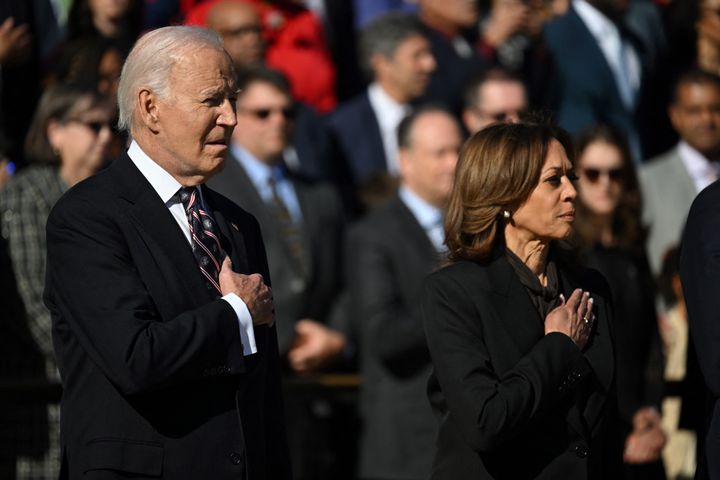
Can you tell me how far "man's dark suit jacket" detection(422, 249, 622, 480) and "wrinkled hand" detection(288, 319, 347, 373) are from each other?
3.20 m

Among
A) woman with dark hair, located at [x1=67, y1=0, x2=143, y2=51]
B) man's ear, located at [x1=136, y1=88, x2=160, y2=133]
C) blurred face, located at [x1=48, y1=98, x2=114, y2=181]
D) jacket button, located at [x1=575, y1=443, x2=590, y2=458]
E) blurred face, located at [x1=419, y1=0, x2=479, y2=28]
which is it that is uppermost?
blurred face, located at [x1=419, y1=0, x2=479, y2=28]

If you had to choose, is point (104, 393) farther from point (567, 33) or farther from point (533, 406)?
point (567, 33)

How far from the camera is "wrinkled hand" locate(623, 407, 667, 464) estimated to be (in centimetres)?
639

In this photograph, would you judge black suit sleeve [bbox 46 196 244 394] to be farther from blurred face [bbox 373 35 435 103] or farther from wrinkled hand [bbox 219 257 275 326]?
blurred face [bbox 373 35 435 103]

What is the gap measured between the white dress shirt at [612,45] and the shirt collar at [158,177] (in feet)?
21.5

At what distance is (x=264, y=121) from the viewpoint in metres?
8.20

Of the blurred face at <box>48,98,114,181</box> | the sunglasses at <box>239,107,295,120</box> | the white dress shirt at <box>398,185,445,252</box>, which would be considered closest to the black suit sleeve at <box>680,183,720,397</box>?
the white dress shirt at <box>398,185,445,252</box>

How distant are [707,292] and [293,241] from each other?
3.90 meters

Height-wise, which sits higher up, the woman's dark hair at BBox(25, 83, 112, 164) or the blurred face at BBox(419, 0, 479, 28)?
the blurred face at BBox(419, 0, 479, 28)

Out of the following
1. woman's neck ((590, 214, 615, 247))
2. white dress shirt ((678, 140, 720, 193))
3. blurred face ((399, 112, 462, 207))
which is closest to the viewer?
→ woman's neck ((590, 214, 615, 247))

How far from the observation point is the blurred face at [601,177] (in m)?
7.70

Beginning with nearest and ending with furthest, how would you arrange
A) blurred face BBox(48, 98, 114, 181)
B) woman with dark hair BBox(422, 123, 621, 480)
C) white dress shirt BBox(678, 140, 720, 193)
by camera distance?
woman with dark hair BBox(422, 123, 621, 480), blurred face BBox(48, 98, 114, 181), white dress shirt BBox(678, 140, 720, 193)

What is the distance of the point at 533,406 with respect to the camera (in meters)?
4.30

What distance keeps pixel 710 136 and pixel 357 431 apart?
3396mm
